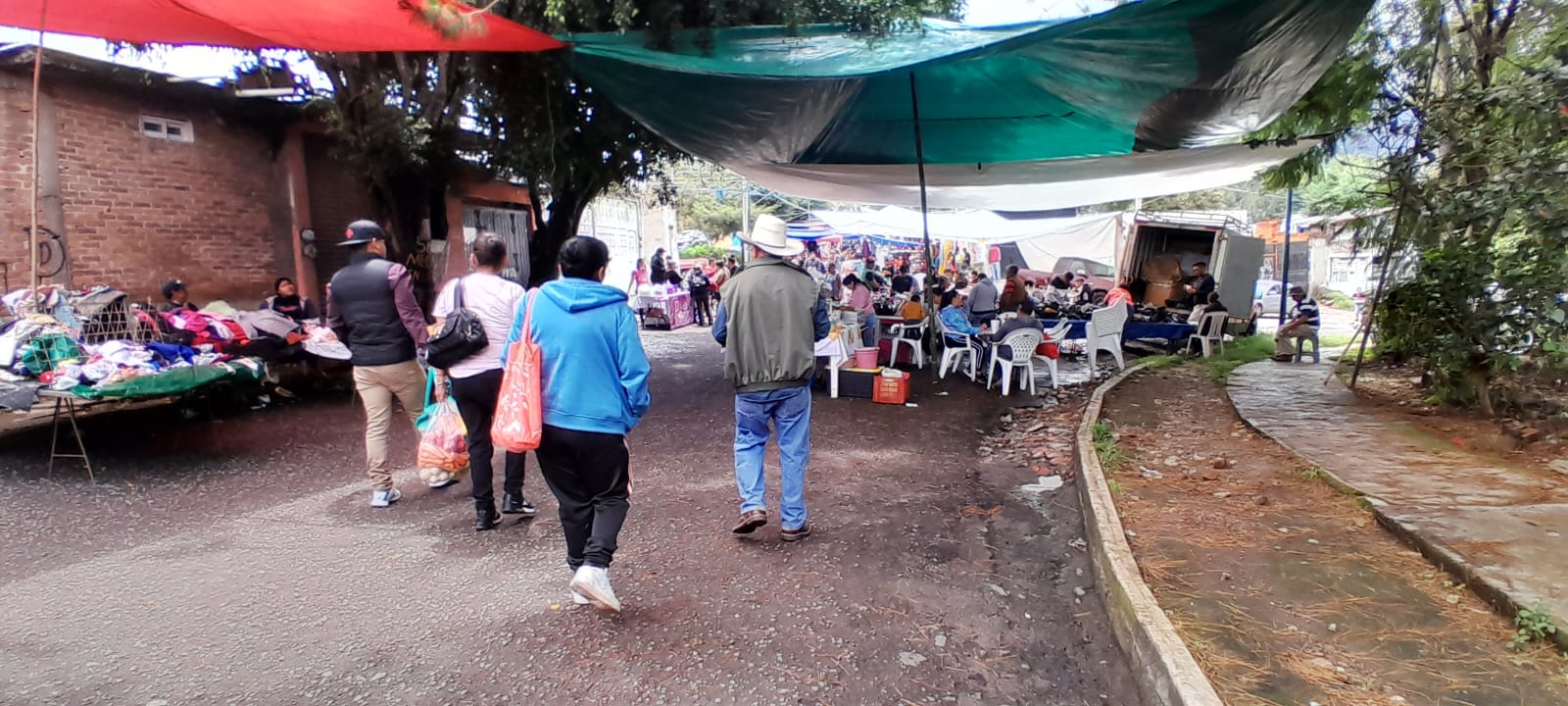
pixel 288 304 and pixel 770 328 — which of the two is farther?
pixel 288 304

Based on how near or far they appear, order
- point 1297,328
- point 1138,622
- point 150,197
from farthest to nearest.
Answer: point 1297,328
point 150,197
point 1138,622

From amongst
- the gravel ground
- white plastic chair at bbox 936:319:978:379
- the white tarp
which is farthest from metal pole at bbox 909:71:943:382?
the gravel ground

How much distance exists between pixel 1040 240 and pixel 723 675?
78.3 feet

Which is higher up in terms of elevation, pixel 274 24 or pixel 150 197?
pixel 274 24

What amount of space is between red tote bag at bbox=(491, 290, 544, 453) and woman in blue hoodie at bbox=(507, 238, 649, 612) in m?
0.04

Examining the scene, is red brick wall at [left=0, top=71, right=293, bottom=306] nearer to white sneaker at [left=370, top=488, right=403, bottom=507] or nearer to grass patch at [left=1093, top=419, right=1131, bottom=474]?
white sneaker at [left=370, top=488, right=403, bottom=507]

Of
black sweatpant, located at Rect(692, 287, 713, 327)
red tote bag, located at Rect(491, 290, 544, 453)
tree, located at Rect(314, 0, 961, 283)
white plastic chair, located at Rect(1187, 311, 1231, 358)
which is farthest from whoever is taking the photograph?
black sweatpant, located at Rect(692, 287, 713, 327)

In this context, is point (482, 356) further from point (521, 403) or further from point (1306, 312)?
point (1306, 312)

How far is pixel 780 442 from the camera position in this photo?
411 centimetres

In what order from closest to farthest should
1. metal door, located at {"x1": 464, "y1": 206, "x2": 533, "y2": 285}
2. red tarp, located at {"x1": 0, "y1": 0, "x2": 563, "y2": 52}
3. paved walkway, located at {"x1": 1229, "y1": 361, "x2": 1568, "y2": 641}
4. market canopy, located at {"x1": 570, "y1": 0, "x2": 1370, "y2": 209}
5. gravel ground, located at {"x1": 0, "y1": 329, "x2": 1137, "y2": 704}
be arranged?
gravel ground, located at {"x1": 0, "y1": 329, "x2": 1137, "y2": 704}
paved walkway, located at {"x1": 1229, "y1": 361, "x2": 1568, "y2": 641}
red tarp, located at {"x1": 0, "y1": 0, "x2": 563, "y2": 52}
market canopy, located at {"x1": 570, "y1": 0, "x2": 1370, "y2": 209}
metal door, located at {"x1": 464, "y1": 206, "x2": 533, "y2": 285}

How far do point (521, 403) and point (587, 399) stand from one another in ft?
0.83

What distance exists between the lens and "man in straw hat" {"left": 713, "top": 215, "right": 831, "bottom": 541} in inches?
156

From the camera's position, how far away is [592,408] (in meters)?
3.15

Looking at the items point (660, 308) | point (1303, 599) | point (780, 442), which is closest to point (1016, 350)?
point (780, 442)
